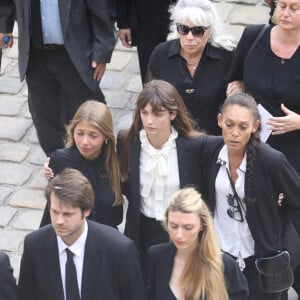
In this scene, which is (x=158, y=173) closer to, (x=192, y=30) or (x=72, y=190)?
(x=72, y=190)

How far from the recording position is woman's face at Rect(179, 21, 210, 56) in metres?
6.20

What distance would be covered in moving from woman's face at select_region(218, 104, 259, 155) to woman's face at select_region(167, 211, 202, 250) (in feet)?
2.24

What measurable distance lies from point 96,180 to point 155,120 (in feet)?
1.79

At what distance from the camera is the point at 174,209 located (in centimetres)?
488

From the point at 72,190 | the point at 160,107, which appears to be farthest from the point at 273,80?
the point at 72,190

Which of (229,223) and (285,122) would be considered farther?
(285,122)

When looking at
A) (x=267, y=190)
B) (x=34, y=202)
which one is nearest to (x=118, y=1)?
(x=34, y=202)

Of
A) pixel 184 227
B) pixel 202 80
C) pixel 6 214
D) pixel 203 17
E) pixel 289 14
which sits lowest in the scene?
pixel 6 214

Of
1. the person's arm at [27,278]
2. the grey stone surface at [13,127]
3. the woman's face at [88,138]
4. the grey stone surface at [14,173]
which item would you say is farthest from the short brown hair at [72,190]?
the grey stone surface at [13,127]

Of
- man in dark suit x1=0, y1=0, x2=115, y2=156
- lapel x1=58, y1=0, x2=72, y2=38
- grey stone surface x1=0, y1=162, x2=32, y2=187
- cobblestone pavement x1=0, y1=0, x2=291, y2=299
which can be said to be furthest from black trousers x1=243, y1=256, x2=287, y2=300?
grey stone surface x1=0, y1=162, x2=32, y2=187

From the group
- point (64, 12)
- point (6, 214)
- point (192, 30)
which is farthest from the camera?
point (6, 214)

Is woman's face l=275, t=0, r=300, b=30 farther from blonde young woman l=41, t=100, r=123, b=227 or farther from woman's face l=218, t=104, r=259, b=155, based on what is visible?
blonde young woman l=41, t=100, r=123, b=227

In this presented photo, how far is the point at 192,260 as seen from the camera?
16.2 ft

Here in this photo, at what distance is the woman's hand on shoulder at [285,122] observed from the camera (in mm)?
5793
